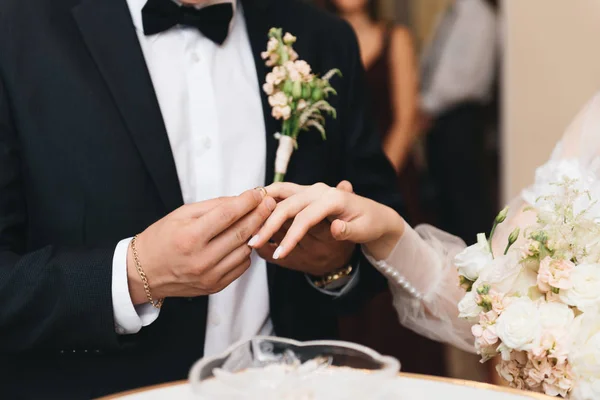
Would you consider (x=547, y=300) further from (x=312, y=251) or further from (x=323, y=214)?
(x=312, y=251)

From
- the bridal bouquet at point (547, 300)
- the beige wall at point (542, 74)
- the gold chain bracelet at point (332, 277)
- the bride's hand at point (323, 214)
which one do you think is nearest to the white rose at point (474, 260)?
the bridal bouquet at point (547, 300)

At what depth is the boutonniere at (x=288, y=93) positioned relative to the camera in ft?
5.38

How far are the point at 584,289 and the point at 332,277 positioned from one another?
2.14ft

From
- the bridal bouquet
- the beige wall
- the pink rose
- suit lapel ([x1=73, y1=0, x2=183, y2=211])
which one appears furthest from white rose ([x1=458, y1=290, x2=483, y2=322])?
the beige wall

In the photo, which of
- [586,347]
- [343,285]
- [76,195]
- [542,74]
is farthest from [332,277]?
[542,74]

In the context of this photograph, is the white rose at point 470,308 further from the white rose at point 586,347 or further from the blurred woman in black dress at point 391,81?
the blurred woman in black dress at point 391,81

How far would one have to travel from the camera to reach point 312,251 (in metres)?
1.65

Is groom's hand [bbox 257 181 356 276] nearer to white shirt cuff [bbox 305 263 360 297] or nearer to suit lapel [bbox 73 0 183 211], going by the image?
white shirt cuff [bbox 305 263 360 297]

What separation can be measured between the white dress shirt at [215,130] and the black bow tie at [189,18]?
33 millimetres

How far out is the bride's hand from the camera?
1.45m

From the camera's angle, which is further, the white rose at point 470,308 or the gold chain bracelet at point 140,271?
the gold chain bracelet at point 140,271

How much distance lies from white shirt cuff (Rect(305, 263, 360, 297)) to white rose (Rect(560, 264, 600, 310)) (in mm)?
618

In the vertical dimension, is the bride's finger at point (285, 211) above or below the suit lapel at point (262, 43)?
below

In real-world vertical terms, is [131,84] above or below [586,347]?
above
